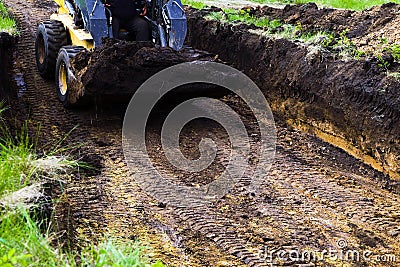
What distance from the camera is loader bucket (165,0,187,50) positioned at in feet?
25.2

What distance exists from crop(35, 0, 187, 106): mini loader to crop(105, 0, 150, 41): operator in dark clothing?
12 centimetres

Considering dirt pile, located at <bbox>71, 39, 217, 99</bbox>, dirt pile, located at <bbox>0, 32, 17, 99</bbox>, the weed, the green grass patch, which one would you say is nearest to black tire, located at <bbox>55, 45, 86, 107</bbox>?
dirt pile, located at <bbox>71, 39, 217, 99</bbox>

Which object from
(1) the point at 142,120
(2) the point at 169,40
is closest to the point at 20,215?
(1) the point at 142,120

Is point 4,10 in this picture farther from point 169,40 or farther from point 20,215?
point 20,215

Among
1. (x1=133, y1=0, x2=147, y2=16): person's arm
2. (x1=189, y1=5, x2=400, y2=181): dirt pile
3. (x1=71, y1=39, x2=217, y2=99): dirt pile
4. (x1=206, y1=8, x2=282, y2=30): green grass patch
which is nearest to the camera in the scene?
(x1=189, y1=5, x2=400, y2=181): dirt pile

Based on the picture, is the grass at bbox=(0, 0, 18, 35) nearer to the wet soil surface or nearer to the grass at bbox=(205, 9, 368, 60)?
the wet soil surface

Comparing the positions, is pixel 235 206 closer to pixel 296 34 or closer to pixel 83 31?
pixel 83 31

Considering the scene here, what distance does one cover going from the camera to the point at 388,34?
7855mm

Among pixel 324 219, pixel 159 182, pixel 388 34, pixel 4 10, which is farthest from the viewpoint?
pixel 4 10

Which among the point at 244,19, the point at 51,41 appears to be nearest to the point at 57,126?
the point at 51,41

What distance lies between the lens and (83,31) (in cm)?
805

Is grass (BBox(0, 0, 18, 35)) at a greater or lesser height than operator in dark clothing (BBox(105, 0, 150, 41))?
lesser

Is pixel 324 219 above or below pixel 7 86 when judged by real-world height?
below

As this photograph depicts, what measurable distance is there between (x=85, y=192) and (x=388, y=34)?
4.98 m
